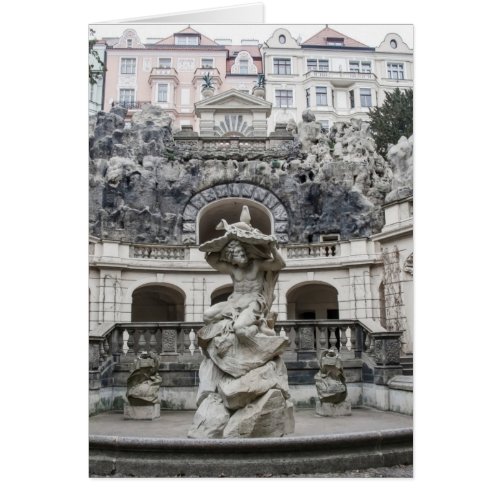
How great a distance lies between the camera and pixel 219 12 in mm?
6418

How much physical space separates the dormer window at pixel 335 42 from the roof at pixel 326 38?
5 centimetres

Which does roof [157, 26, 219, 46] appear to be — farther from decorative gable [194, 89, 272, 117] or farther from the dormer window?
decorative gable [194, 89, 272, 117]

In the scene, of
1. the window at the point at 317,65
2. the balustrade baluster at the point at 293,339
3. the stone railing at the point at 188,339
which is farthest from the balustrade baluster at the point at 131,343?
the window at the point at 317,65

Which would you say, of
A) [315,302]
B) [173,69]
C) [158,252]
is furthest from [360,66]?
[315,302]

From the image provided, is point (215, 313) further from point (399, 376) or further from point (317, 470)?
point (399, 376)

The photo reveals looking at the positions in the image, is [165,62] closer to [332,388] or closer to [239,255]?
[239,255]

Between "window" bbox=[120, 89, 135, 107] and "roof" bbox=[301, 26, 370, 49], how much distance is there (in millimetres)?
4021

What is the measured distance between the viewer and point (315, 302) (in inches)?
662

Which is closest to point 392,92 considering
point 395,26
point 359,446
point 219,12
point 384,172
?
point 395,26

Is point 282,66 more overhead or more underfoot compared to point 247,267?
more overhead

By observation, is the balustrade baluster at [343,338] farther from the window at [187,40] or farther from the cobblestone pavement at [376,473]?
the window at [187,40]

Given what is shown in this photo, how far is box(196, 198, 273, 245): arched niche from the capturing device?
55.1 feet

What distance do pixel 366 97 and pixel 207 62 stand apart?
3567 millimetres

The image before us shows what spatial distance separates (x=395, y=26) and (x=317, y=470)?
523cm
